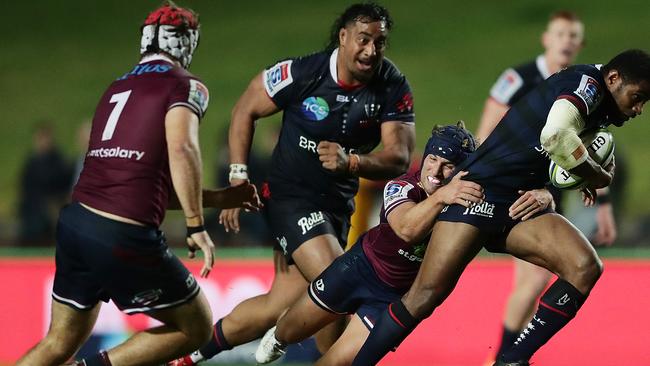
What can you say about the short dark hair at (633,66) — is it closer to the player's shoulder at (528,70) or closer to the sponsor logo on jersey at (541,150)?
the sponsor logo on jersey at (541,150)

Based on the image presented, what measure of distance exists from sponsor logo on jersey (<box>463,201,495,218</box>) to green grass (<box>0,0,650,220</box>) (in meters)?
11.9

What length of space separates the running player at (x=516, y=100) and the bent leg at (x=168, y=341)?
9.55 ft

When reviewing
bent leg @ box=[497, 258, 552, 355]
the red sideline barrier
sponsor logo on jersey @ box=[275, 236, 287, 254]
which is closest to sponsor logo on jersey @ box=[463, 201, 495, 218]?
sponsor logo on jersey @ box=[275, 236, 287, 254]

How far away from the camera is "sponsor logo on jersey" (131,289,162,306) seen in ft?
19.4

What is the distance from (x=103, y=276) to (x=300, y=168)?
1.87 m

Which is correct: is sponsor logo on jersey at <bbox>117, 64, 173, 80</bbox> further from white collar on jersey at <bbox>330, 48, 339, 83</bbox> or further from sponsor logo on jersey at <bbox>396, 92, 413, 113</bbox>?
sponsor logo on jersey at <bbox>396, 92, 413, 113</bbox>

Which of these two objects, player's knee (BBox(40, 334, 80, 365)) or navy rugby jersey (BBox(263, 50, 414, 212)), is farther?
navy rugby jersey (BBox(263, 50, 414, 212))

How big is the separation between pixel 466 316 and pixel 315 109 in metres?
2.71

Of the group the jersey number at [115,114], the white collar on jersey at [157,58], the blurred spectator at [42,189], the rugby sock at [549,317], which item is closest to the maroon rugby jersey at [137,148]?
the jersey number at [115,114]

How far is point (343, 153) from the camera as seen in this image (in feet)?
22.9

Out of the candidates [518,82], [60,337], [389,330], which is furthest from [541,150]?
[60,337]

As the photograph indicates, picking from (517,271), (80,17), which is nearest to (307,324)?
(517,271)

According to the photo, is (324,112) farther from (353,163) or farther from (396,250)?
(396,250)

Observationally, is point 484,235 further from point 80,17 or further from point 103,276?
point 80,17
